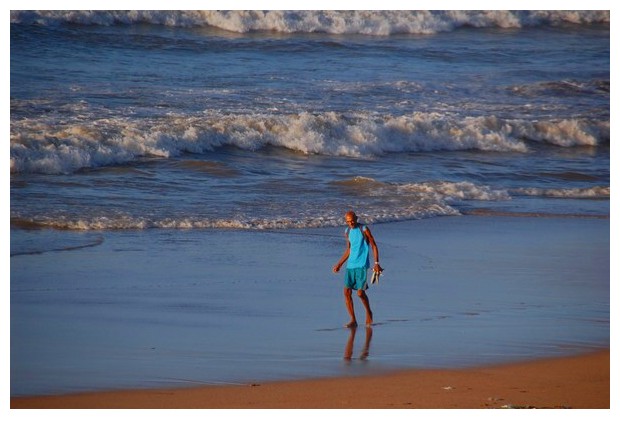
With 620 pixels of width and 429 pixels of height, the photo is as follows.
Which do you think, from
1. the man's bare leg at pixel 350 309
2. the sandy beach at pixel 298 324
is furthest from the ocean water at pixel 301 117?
the man's bare leg at pixel 350 309

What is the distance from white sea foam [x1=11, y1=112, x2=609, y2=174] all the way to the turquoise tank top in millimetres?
6000

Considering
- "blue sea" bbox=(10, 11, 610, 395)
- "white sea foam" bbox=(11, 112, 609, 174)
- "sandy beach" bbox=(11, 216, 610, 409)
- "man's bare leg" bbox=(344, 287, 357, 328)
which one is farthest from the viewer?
"white sea foam" bbox=(11, 112, 609, 174)

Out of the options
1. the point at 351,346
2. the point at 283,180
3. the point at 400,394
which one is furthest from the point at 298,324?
the point at 283,180

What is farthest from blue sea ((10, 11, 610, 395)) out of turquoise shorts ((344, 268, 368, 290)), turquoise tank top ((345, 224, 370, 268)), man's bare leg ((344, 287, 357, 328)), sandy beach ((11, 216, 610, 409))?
turquoise tank top ((345, 224, 370, 268))

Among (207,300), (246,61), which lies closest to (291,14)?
(246,61)

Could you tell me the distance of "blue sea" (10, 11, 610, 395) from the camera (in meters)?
6.86

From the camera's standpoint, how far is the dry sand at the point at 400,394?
558cm

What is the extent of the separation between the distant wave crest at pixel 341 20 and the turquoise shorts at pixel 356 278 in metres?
9.25

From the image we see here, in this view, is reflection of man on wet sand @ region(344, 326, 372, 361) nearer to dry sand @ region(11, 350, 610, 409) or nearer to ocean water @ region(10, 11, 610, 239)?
dry sand @ region(11, 350, 610, 409)

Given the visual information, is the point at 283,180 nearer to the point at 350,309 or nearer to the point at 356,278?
the point at 356,278

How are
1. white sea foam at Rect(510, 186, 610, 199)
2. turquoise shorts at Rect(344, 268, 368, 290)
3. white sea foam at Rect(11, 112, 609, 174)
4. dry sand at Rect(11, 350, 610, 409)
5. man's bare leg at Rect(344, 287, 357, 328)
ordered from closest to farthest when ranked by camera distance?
dry sand at Rect(11, 350, 610, 409) < man's bare leg at Rect(344, 287, 357, 328) < turquoise shorts at Rect(344, 268, 368, 290) < white sea foam at Rect(11, 112, 609, 174) < white sea foam at Rect(510, 186, 610, 199)

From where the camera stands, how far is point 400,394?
5.81 meters
